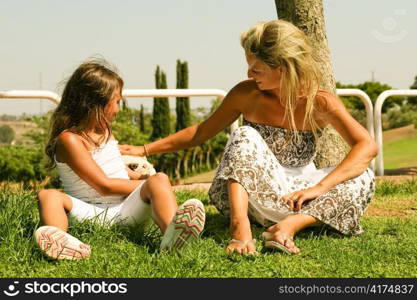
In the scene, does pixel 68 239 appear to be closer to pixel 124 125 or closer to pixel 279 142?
pixel 279 142

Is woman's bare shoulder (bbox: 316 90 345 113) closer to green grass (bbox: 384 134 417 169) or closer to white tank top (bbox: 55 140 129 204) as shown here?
white tank top (bbox: 55 140 129 204)

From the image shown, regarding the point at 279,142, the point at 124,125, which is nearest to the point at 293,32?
the point at 279,142

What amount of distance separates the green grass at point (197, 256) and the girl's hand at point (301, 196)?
0.21 metres

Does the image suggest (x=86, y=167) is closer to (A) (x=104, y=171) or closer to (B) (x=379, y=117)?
(A) (x=104, y=171)

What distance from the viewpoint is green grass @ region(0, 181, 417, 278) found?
111 inches

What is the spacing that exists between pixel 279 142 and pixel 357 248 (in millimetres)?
750

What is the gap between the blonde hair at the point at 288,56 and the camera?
344 centimetres

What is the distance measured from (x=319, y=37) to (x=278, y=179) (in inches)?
90.6

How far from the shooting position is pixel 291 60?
3.46m

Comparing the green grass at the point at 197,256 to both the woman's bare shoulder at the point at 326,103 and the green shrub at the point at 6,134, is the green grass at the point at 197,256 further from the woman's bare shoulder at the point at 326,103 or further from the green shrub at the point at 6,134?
the green shrub at the point at 6,134

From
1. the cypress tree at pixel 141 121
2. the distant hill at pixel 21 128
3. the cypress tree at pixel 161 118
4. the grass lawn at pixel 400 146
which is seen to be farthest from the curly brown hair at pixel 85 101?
the cypress tree at pixel 141 121

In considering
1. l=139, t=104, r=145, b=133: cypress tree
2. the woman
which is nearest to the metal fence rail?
the woman

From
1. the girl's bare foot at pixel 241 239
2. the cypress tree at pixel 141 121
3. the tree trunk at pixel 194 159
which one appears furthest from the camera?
the cypress tree at pixel 141 121

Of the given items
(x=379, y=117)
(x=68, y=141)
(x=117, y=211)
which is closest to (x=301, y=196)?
(x=117, y=211)
